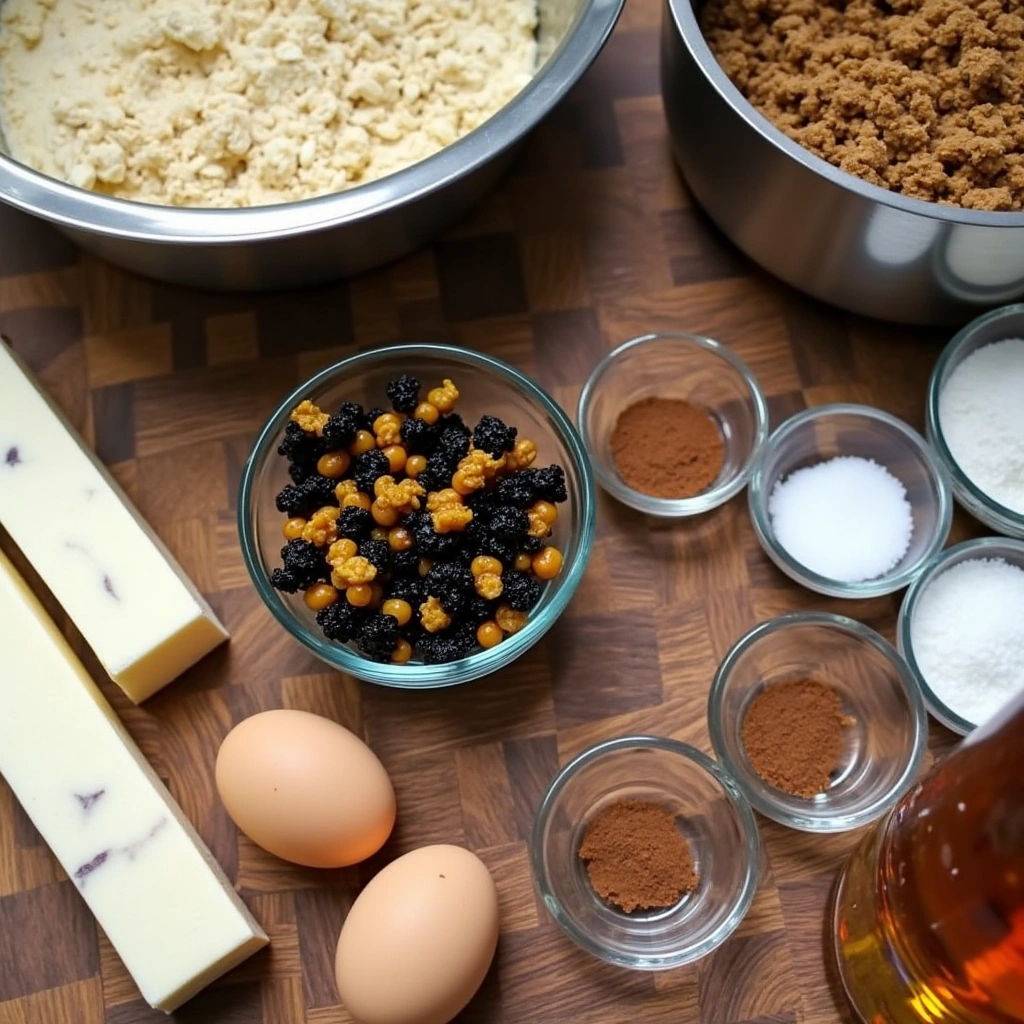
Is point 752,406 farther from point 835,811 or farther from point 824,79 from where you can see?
point 835,811

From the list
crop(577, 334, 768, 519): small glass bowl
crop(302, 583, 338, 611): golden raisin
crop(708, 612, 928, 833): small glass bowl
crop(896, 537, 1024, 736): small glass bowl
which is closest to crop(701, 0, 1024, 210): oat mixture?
crop(577, 334, 768, 519): small glass bowl

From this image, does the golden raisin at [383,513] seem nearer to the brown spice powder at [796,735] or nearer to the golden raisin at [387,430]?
the golden raisin at [387,430]

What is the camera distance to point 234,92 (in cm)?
130

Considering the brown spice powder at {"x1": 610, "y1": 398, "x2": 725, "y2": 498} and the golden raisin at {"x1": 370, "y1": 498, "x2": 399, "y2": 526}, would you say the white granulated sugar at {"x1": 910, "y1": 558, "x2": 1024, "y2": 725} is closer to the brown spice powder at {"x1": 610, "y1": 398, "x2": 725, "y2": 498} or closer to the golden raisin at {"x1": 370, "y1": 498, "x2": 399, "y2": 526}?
the brown spice powder at {"x1": 610, "y1": 398, "x2": 725, "y2": 498}

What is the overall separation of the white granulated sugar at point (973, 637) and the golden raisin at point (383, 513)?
594mm

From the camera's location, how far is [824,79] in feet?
4.07

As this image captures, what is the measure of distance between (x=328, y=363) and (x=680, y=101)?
51 centimetres

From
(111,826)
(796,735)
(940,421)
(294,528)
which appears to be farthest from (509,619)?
(940,421)

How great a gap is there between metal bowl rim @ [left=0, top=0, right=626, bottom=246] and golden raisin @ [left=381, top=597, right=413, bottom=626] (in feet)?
1.25

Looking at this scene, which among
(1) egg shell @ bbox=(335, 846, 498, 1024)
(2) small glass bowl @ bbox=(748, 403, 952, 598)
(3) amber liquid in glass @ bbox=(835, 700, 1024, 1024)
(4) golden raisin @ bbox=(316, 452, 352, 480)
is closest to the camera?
(3) amber liquid in glass @ bbox=(835, 700, 1024, 1024)

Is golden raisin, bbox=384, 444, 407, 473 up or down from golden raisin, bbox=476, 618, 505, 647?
up

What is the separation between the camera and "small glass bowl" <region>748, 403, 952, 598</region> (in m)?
1.29

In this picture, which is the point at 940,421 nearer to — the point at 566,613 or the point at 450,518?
the point at 566,613

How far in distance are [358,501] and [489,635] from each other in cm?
19
